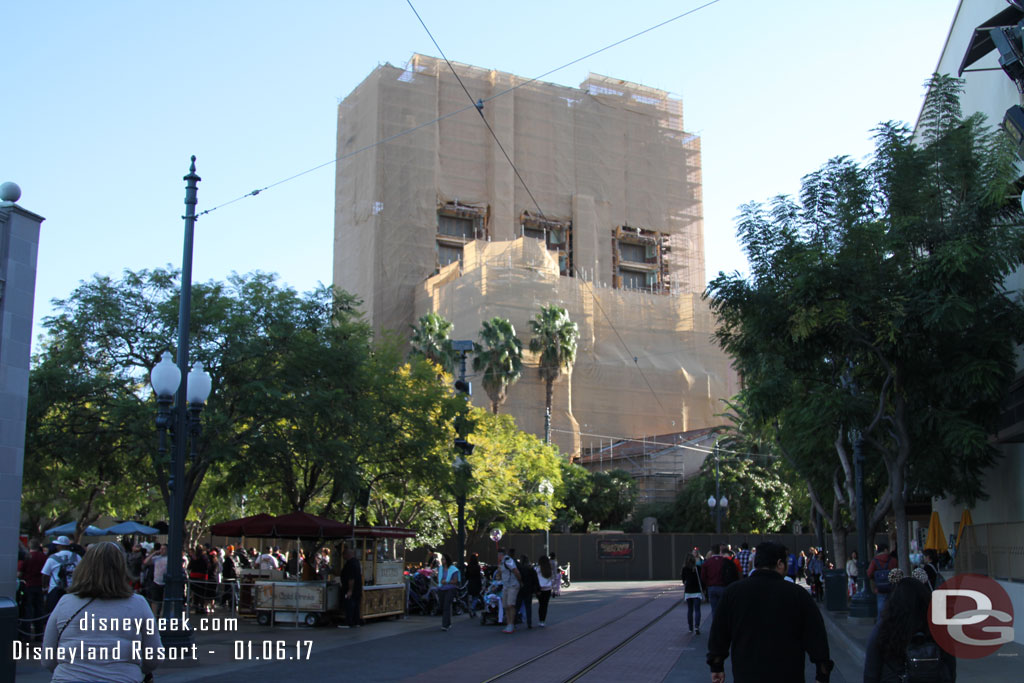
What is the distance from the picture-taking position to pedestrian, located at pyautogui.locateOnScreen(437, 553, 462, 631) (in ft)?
68.7

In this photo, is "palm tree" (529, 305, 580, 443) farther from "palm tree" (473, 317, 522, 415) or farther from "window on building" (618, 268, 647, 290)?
"window on building" (618, 268, 647, 290)

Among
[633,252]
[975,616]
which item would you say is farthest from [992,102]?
[633,252]

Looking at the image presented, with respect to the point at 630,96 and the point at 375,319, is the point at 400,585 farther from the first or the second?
the point at 630,96

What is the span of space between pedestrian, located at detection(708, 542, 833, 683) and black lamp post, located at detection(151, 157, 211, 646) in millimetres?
9411

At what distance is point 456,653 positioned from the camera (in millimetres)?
16266

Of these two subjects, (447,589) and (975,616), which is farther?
(447,589)

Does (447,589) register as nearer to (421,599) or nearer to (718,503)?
(421,599)

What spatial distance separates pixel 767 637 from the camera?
235 inches

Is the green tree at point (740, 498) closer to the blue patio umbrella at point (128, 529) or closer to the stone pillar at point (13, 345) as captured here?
the blue patio umbrella at point (128, 529)

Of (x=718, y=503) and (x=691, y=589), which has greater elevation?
(x=718, y=503)

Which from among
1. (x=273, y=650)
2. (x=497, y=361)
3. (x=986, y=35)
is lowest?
(x=273, y=650)

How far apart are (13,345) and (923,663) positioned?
1267 cm

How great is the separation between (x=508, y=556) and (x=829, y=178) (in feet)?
33.5

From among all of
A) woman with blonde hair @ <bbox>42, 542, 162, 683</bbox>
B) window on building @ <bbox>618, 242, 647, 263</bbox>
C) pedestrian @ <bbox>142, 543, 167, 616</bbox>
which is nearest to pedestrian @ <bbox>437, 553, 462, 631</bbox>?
pedestrian @ <bbox>142, 543, 167, 616</bbox>
